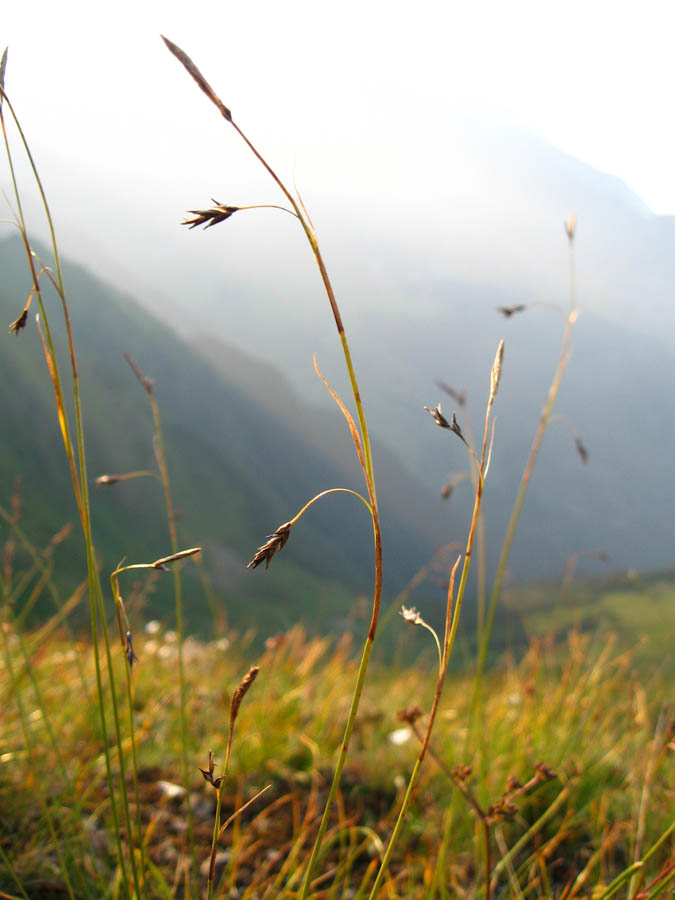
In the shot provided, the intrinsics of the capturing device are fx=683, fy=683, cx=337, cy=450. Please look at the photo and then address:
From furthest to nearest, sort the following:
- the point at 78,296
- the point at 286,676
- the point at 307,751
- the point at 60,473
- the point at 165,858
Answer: the point at 78,296, the point at 60,473, the point at 286,676, the point at 307,751, the point at 165,858

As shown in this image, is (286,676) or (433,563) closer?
(433,563)

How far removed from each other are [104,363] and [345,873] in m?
73.8

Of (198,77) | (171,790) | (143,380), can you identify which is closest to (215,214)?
(198,77)

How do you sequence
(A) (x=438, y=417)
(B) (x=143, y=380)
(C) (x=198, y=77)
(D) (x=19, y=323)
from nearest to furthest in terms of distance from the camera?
(C) (x=198, y=77) < (A) (x=438, y=417) < (D) (x=19, y=323) < (B) (x=143, y=380)

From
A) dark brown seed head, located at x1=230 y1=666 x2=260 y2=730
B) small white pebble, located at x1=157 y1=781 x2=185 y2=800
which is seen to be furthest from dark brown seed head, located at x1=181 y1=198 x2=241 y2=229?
small white pebble, located at x1=157 y1=781 x2=185 y2=800

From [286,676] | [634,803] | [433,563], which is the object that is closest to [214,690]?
[286,676]

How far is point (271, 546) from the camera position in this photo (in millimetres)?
612

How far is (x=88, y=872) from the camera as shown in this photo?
163 centimetres

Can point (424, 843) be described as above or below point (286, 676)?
above

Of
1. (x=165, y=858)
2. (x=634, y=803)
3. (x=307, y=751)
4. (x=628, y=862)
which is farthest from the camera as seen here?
(x=307, y=751)

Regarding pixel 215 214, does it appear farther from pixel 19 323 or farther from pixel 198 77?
pixel 19 323

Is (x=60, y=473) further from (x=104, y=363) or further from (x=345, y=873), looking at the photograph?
(x=345, y=873)

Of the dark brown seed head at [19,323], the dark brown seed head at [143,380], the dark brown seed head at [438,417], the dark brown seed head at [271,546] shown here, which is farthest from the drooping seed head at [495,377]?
the dark brown seed head at [143,380]

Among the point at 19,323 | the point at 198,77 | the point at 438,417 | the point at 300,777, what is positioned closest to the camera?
the point at 198,77
